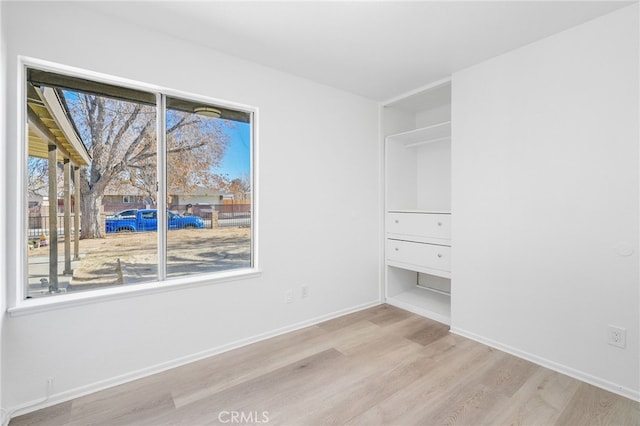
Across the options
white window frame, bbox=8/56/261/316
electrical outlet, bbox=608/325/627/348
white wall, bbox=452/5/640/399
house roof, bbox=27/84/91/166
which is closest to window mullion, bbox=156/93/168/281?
white window frame, bbox=8/56/261/316

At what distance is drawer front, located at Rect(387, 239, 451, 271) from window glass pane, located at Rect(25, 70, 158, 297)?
2.43m

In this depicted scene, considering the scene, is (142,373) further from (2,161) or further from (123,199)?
(2,161)

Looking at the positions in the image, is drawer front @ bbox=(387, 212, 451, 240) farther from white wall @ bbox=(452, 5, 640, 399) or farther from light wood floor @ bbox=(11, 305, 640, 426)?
light wood floor @ bbox=(11, 305, 640, 426)

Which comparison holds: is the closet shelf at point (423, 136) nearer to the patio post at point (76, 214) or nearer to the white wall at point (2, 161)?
the patio post at point (76, 214)

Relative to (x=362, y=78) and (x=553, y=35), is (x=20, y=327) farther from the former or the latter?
(x=553, y=35)

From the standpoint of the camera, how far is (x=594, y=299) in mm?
2043

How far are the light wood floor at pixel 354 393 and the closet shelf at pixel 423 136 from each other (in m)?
2.08

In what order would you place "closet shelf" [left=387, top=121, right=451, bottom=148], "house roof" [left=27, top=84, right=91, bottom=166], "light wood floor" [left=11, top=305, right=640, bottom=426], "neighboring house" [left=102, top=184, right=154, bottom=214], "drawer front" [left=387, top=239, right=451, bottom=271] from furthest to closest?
"closet shelf" [left=387, top=121, right=451, bottom=148]
"drawer front" [left=387, top=239, right=451, bottom=271]
"neighboring house" [left=102, top=184, right=154, bottom=214]
"house roof" [left=27, top=84, right=91, bottom=166]
"light wood floor" [left=11, top=305, right=640, bottom=426]

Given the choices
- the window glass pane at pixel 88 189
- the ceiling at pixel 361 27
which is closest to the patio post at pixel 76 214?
the window glass pane at pixel 88 189

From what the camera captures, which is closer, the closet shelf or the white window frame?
the white window frame

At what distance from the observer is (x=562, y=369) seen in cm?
217

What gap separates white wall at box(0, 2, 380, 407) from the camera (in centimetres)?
179

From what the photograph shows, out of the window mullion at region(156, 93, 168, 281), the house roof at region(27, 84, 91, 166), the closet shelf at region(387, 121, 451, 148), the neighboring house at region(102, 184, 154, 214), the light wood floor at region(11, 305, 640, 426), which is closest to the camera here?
the light wood floor at region(11, 305, 640, 426)

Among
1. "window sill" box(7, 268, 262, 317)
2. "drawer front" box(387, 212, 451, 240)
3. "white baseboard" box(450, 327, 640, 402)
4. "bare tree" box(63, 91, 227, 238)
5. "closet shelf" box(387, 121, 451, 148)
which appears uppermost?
"closet shelf" box(387, 121, 451, 148)
